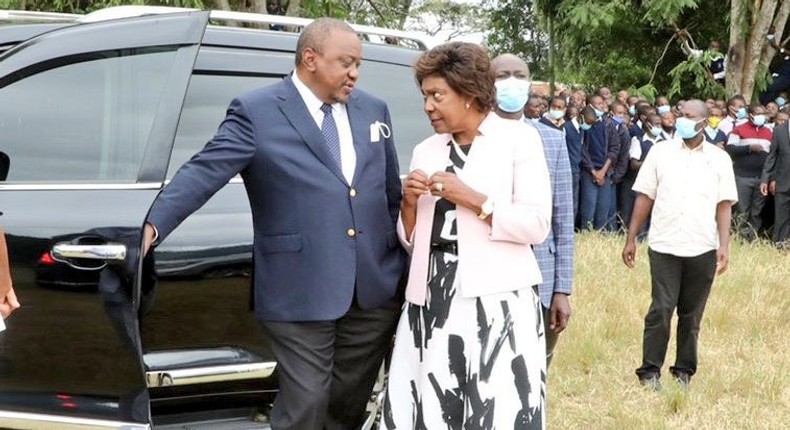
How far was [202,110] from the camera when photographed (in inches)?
153

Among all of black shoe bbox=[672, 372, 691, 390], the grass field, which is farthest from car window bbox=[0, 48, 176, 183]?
black shoe bbox=[672, 372, 691, 390]

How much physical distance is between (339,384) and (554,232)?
1.21 metres

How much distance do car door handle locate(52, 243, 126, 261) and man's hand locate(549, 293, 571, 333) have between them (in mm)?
1745

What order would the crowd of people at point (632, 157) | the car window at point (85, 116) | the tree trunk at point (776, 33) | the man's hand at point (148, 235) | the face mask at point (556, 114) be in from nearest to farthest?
the man's hand at point (148, 235), the car window at point (85, 116), the face mask at point (556, 114), the crowd of people at point (632, 157), the tree trunk at point (776, 33)

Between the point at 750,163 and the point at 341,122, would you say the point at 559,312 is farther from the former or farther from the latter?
the point at 750,163

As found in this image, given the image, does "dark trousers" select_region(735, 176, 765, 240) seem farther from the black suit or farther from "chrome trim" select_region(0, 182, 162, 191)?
"chrome trim" select_region(0, 182, 162, 191)

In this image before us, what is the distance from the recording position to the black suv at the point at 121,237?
338 centimetres

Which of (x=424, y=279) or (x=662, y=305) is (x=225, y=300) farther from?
(x=662, y=305)

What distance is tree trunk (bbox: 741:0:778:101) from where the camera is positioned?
701 inches

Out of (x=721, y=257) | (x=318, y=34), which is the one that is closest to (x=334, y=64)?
(x=318, y=34)

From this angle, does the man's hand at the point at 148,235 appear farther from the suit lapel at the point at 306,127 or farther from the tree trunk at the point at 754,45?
the tree trunk at the point at 754,45

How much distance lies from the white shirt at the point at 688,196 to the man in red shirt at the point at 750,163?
23.3ft

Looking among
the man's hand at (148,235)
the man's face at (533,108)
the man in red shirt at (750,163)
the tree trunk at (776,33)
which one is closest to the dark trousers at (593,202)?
the man in red shirt at (750,163)

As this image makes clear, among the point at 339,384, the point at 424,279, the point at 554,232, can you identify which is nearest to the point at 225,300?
the point at 339,384
